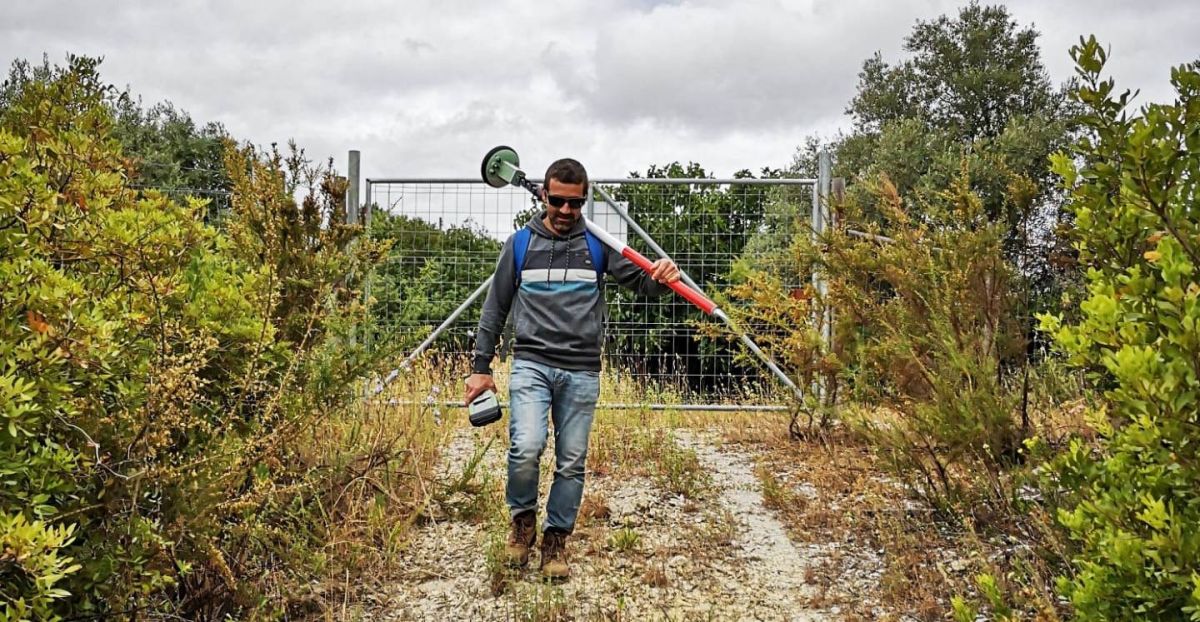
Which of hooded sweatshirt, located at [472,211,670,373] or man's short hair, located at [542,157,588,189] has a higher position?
man's short hair, located at [542,157,588,189]

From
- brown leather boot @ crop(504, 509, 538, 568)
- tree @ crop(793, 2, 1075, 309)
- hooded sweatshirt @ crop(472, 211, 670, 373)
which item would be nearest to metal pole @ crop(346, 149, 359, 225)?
hooded sweatshirt @ crop(472, 211, 670, 373)

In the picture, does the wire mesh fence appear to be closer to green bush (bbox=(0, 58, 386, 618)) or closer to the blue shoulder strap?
the blue shoulder strap

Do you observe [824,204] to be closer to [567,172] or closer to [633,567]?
[567,172]

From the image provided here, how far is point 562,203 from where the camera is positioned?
154 inches

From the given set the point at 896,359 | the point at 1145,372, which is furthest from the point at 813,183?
the point at 1145,372

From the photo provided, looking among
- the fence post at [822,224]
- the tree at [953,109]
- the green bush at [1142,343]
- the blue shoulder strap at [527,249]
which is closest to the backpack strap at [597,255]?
the blue shoulder strap at [527,249]

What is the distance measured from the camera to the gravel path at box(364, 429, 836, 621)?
138 inches

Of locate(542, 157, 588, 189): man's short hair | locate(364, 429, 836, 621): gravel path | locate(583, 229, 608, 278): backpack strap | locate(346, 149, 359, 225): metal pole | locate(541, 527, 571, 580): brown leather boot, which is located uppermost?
locate(346, 149, 359, 225): metal pole

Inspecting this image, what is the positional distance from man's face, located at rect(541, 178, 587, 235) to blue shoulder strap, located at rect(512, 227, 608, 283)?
0.10m

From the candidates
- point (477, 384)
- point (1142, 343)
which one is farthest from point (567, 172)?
point (1142, 343)

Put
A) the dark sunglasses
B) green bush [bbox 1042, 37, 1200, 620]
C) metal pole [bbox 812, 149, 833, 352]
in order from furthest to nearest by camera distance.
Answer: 1. metal pole [bbox 812, 149, 833, 352]
2. the dark sunglasses
3. green bush [bbox 1042, 37, 1200, 620]

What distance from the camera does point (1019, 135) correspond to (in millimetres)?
17969

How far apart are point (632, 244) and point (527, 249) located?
13.7 feet

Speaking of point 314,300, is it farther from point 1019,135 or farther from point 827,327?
point 1019,135
